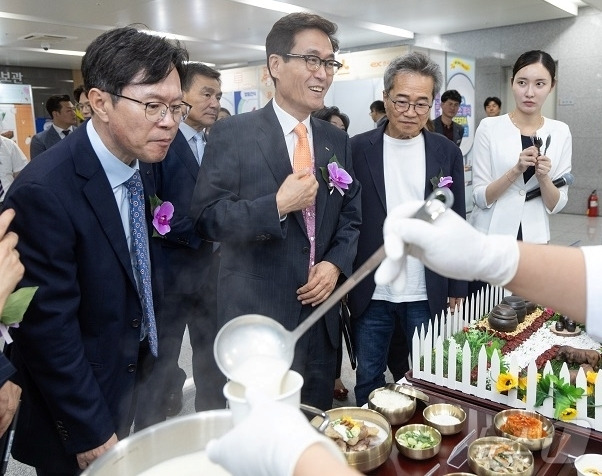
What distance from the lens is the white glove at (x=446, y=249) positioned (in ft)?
2.97

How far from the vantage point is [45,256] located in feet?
4.34

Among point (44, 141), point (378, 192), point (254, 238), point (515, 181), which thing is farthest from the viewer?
point (44, 141)

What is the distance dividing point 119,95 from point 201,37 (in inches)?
400

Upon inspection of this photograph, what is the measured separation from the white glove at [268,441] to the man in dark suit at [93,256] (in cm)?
74

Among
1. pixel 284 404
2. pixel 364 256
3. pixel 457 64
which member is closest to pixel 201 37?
pixel 457 64

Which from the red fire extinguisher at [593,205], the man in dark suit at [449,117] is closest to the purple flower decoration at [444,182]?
the man in dark suit at [449,117]

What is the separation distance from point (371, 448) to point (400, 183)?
1.26 metres

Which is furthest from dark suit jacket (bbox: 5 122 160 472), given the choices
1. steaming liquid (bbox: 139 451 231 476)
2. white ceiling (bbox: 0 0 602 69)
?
white ceiling (bbox: 0 0 602 69)

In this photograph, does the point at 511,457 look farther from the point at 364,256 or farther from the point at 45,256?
the point at 45,256

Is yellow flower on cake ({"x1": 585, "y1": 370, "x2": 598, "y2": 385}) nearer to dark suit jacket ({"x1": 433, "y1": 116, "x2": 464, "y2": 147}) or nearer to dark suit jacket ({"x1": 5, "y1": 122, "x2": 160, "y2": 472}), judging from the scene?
dark suit jacket ({"x1": 5, "y1": 122, "x2": 160, "y2": 472})

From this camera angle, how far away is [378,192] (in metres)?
2.35

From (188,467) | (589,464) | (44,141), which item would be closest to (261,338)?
(188,467)

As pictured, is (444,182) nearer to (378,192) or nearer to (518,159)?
(378,192)

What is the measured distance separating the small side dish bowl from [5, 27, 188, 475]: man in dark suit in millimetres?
1214
